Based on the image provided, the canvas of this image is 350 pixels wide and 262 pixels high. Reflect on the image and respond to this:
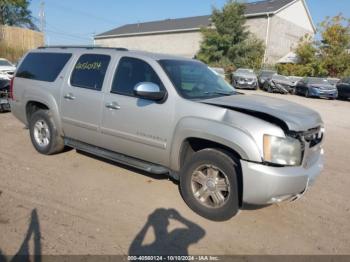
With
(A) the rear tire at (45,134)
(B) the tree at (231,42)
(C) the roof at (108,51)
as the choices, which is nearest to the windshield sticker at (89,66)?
(C) the roof at (108,51)

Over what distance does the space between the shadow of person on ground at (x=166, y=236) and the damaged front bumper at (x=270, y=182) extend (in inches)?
26.7

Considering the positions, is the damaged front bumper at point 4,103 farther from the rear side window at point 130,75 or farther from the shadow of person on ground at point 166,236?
the shadow of person on ground at point 166,236

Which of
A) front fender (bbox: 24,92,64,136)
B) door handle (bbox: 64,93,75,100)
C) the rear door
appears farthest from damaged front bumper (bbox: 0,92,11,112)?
door handle (bbox: 64,93,75,100)

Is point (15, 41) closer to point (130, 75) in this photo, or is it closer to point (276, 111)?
point (130, 75)

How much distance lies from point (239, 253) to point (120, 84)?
8.91 ft

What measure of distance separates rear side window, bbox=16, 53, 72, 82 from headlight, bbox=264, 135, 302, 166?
12.0ft

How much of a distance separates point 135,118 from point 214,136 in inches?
48.2

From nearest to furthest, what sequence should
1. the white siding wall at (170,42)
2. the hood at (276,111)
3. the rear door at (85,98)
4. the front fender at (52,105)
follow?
the hood at (276,111) → the rear door at (85,98) → the front fender at (52,105) → the white siding wall at (170,42)

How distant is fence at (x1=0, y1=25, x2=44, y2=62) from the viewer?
26.6 m

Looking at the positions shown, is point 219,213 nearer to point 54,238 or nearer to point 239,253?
point 239,253

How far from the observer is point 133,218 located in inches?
155

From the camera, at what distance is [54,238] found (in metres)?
3.44

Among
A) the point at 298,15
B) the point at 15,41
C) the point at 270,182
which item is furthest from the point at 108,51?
the point at 298,15

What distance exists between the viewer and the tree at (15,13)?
44050 millimetres
